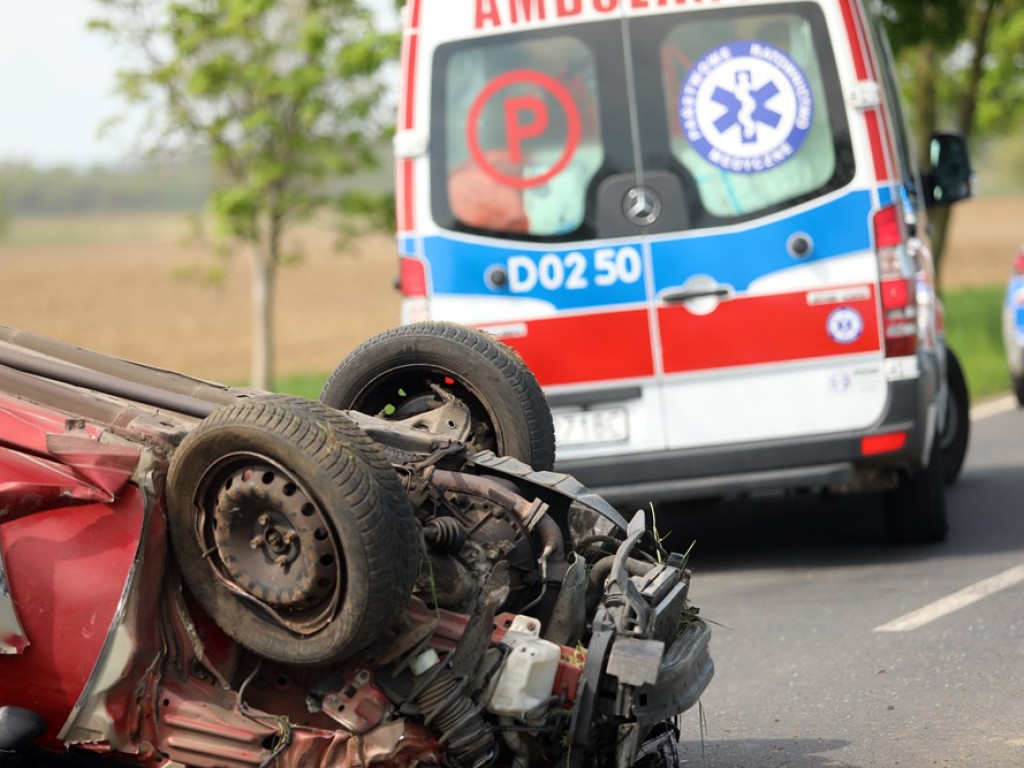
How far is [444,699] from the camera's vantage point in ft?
12.5

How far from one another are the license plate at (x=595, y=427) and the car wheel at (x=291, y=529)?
377cm

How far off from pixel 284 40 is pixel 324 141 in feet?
3.68

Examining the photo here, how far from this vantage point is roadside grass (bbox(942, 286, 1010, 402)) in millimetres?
15109

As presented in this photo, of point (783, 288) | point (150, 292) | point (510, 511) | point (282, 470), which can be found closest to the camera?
point (282, 470)

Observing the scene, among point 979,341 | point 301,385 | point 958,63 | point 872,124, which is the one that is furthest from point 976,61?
point 872,124

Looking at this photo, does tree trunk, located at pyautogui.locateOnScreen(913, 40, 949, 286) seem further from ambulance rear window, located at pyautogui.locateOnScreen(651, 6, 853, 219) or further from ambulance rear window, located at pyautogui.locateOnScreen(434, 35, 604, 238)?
ambulance rear window, located at pyautogui.locateOnScreen(434, 35, 604, 238)

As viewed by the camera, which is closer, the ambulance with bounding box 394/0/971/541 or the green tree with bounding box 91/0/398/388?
the ambulance with bounding box 394/0/971/541

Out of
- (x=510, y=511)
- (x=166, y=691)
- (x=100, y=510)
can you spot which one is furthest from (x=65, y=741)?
(x=510, y=511)

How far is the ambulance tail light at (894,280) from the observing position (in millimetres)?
7266

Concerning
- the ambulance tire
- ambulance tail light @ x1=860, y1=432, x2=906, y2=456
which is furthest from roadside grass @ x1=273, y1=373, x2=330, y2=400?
ambulance tail light @ x1=860, y1=432, x2=906, y2=456

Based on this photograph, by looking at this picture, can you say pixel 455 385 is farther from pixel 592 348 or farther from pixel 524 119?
pixel 524 119

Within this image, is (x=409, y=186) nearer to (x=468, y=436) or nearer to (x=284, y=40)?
(x=468, y=436)

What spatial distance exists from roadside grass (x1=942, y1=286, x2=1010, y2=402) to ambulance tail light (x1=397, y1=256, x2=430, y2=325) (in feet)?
24.1

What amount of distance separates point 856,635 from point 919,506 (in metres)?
1.80
